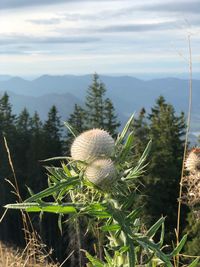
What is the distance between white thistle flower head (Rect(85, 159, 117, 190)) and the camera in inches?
128

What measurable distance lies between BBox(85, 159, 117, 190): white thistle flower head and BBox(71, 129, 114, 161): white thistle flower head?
7cm

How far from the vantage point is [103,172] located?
126 inches

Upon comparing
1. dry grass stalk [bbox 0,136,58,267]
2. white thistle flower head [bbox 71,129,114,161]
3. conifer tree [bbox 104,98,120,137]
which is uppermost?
white thistle flower head [bbox 71,129,114,161]

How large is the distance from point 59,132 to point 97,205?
58.5m

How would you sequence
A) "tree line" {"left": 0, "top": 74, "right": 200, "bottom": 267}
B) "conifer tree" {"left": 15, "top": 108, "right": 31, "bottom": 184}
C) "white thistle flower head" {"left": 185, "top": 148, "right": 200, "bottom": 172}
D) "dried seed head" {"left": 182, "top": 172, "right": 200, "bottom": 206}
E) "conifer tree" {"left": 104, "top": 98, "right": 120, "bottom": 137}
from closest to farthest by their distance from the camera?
"dried seed head" {"left": 182, "top": 172, "right": 200, "bottom": 206}, "white thistle flower head" {"left": 185, "top": 148, "right": 200, "bottom": 172}, "tree line" {"left": 0, "top": 74, "right": 200, "bottom": 267}, "conifer tree" {"left": 104, "top": 98, "right": 120, "bottom": 137}, "conifer tree" {"left": 15, "top": 108, "right": 31, "bottom": 184}

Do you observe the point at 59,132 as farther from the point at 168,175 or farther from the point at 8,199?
the point at 168,175

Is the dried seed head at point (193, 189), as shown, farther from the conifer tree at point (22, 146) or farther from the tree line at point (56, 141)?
the conifer tree at point (22, 146)

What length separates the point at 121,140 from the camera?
11.3 ft

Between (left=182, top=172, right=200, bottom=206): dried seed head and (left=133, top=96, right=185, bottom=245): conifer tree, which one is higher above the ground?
(left=182, top=172, right=200, bottom=206): dried seed head

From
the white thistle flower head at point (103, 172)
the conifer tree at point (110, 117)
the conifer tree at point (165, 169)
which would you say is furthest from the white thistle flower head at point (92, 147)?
the conifer tree at point (110, 117)

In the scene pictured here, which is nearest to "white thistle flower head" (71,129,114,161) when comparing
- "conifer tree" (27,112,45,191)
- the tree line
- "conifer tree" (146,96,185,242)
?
"conifer tree" (146,96,185,242)

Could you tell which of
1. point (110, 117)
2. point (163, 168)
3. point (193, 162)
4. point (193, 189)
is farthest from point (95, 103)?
point (193, 189)

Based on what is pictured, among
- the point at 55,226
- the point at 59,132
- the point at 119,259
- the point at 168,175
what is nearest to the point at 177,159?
the point at 168,175

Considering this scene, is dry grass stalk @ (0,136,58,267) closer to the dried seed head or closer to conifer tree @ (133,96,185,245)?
the dried seed head
